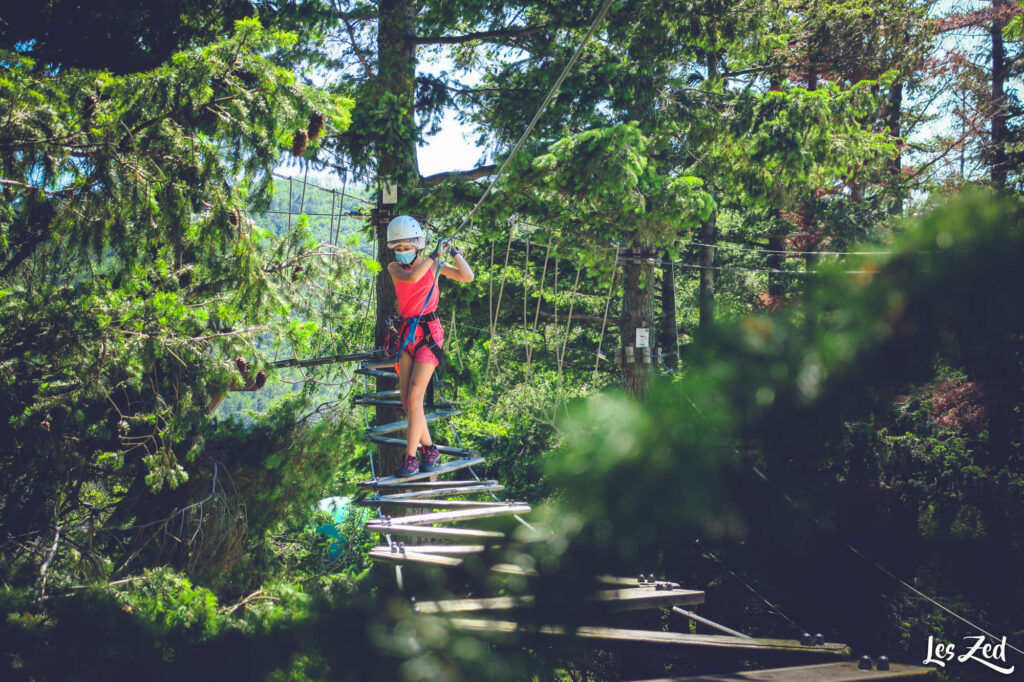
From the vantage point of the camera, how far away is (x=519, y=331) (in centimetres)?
1568

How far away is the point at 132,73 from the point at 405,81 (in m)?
4.38

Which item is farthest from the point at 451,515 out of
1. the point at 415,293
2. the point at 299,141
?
the point at 299,141

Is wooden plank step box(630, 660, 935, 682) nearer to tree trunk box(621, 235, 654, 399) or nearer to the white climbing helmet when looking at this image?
the white climbing helmet

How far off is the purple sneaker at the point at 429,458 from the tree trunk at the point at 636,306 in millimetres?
6393

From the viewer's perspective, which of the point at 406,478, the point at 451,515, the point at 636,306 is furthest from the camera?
the point at 636,306

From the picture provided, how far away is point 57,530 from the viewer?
16.8ft

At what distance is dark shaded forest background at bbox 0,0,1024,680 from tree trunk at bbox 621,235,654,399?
0.28ft

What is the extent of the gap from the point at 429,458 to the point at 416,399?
21.3 inches

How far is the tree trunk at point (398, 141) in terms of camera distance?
854cm

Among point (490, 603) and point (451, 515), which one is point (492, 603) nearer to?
point (490, 603)

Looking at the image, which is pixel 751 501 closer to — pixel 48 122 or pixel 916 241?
pixel 916 241

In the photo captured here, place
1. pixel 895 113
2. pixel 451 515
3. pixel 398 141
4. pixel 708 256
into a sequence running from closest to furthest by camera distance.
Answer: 1. pixel 451 515
2. pixel 398 141
3. pixel 895 113
4. pixel 708 256

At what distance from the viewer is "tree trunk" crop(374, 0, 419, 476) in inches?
336

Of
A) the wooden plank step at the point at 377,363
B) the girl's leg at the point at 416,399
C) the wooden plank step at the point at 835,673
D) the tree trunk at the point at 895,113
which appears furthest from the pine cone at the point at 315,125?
the tree trunk at the point at 895,113
